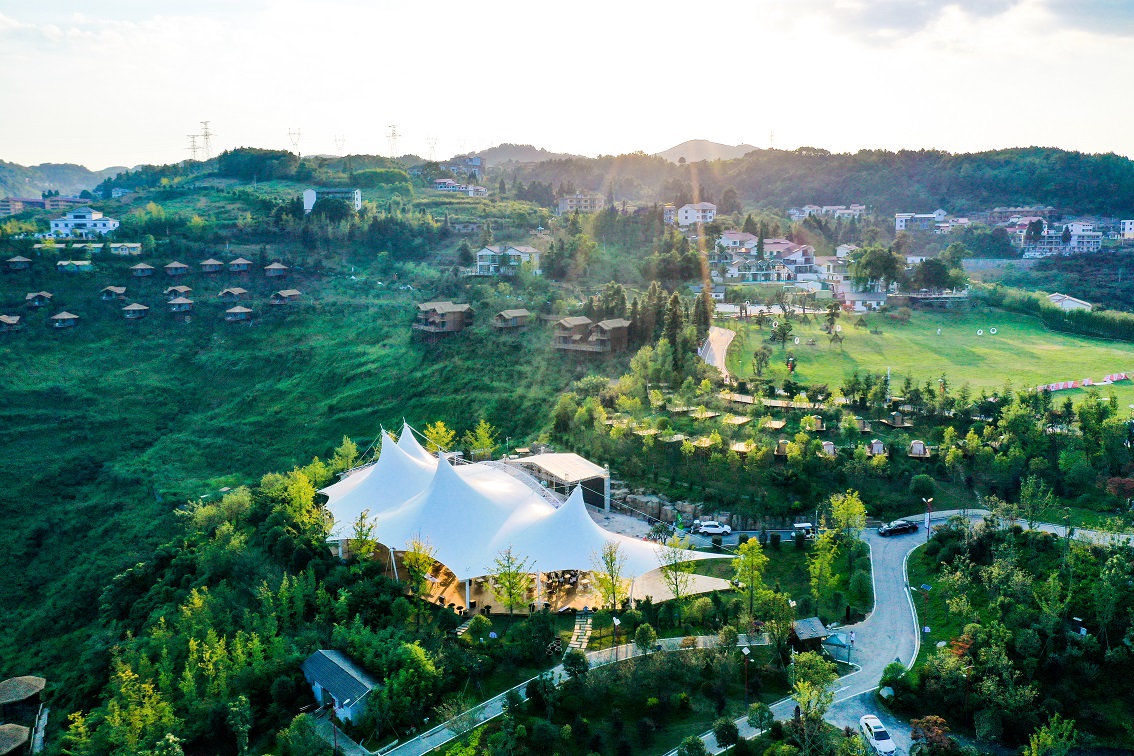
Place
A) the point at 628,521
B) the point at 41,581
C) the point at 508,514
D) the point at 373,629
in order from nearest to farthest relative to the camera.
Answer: the point at 373,629 < the point at 508,514 < the point at 628,521 < the point at 41,581

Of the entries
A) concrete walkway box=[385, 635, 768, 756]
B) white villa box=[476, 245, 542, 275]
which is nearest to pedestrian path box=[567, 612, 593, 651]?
concrete walkway box=[385, 635, 768, 756]

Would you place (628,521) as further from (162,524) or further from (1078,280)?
(1078,280)

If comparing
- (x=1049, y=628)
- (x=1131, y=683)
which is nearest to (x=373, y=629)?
(x=1049, y=628)

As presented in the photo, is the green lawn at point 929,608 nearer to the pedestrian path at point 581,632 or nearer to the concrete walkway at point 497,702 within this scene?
the concrete walkway at point 497,702

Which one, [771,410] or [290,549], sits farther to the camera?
[771,410]

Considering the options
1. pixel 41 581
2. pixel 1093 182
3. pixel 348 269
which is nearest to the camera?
pixel 41 581

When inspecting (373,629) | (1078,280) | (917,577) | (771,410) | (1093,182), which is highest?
(1093,182)
